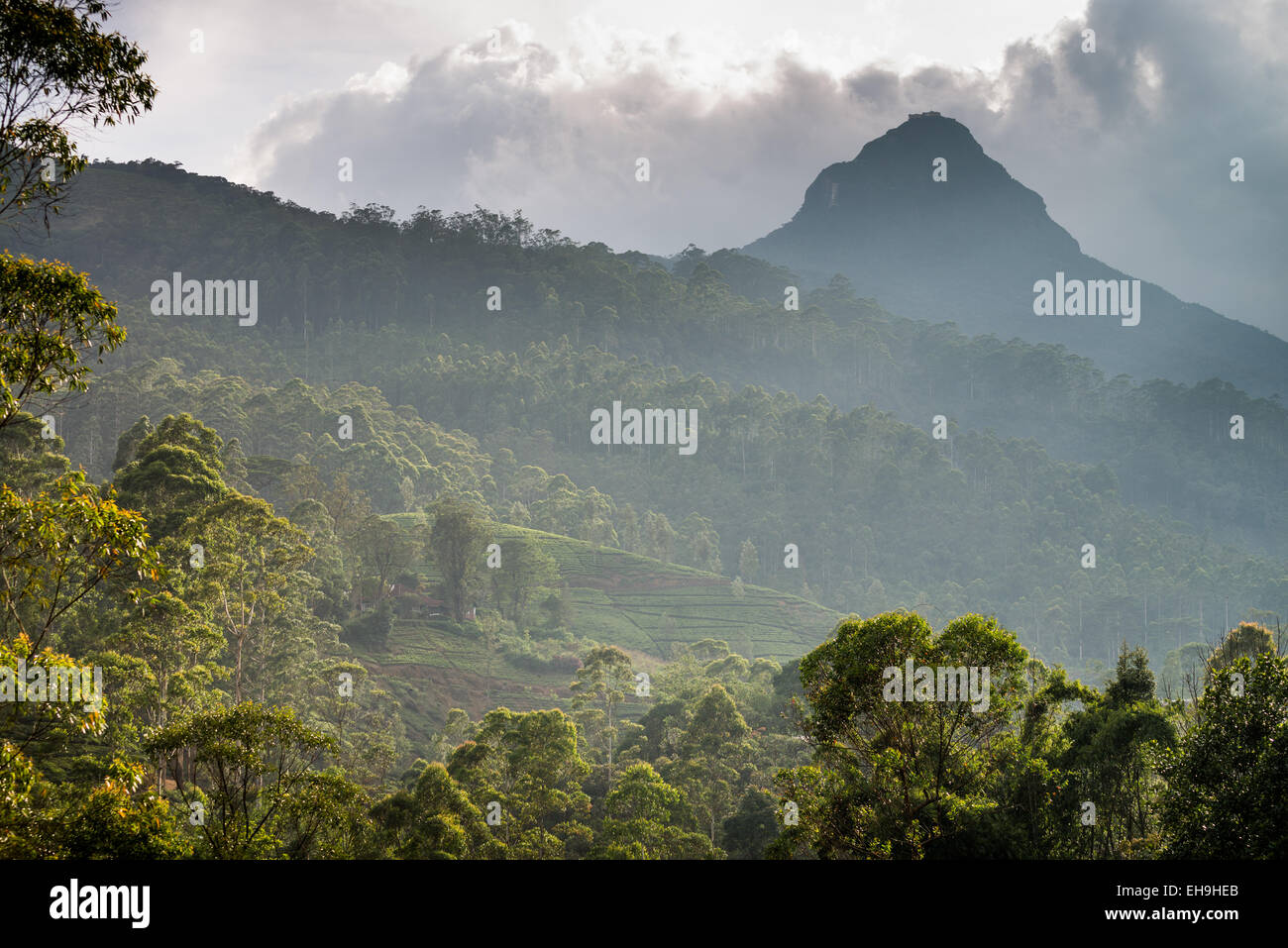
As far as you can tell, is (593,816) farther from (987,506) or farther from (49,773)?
(987,506)

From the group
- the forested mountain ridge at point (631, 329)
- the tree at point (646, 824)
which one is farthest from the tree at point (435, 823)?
the forested mountain ridge at point (631, 329)

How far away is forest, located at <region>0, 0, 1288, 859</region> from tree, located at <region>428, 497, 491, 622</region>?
414 mm

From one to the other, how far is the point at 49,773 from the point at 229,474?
143 feet

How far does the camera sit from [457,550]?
69.9 meters

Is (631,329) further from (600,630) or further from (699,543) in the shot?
(600,630)

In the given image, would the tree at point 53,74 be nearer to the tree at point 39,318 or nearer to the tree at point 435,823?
the tree at point 39,318

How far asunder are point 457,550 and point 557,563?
17136mm

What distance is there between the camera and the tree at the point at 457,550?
6981 centimetres

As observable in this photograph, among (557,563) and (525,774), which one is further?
(557,563)

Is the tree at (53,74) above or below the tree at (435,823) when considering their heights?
above

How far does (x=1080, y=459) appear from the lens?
554ft

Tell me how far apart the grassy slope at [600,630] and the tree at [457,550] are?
3034mm

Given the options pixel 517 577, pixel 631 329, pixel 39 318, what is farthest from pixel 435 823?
pixel 631 329
